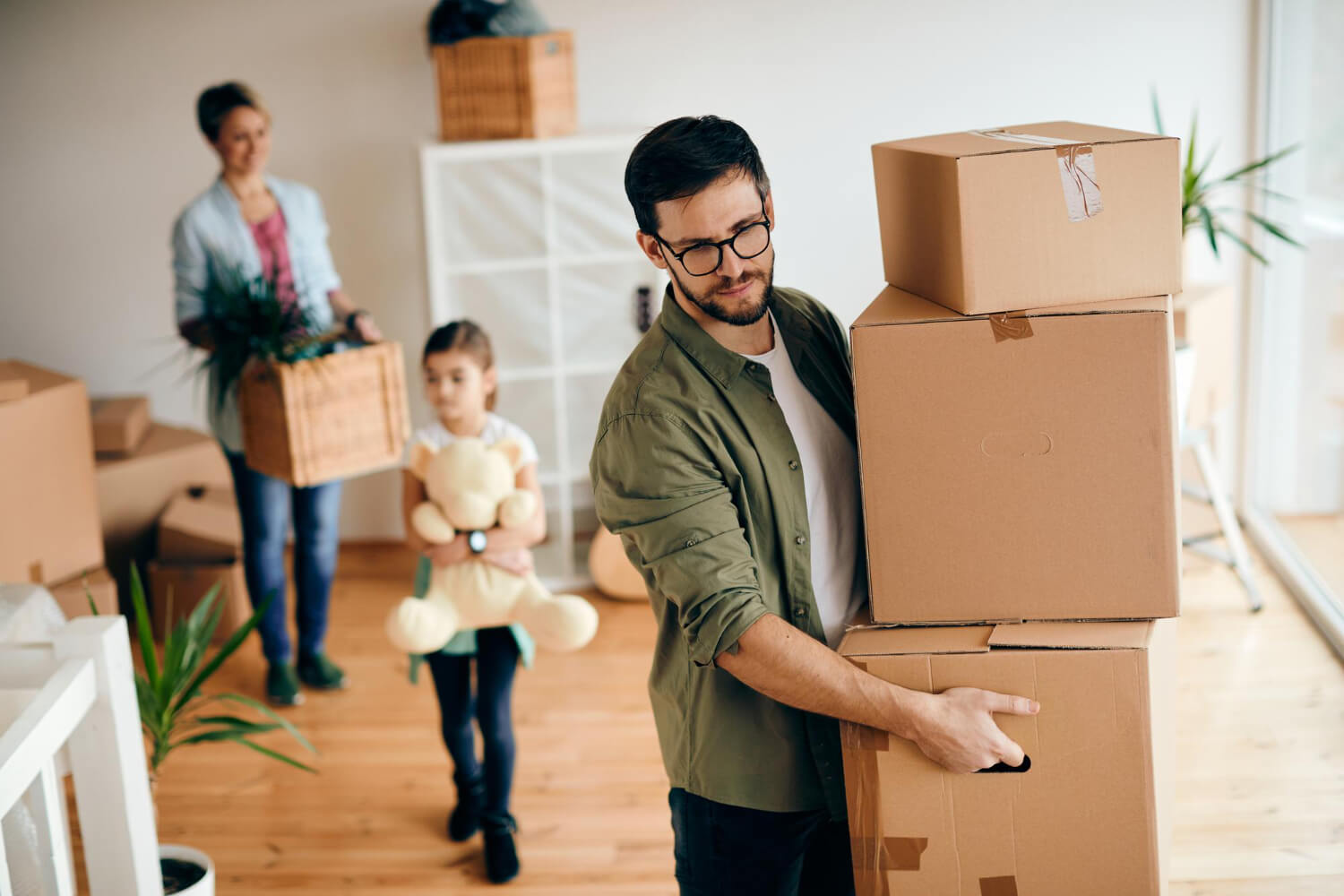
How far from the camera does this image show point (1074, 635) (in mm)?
1287

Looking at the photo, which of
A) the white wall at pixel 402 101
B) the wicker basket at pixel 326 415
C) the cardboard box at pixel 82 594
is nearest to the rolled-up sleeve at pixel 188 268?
the wicker basket at pixel 326 415

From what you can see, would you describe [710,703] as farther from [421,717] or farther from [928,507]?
[421,717]

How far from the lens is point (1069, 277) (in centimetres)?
128

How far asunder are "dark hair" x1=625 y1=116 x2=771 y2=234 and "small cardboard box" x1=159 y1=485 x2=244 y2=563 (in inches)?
101

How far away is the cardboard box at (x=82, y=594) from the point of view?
3.22 meters

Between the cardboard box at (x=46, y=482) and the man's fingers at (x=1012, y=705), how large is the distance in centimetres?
261

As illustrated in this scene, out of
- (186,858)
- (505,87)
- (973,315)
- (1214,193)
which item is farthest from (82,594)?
(1214,193)

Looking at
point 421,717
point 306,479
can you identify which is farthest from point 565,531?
point 306,479

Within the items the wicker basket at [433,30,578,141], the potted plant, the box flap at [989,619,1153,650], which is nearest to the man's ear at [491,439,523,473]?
the potted plant

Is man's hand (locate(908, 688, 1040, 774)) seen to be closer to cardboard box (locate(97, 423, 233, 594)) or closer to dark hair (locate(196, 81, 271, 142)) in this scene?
dark hair (locate(196, 81, 271, 142))

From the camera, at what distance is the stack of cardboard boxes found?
Result: 1.26 metres

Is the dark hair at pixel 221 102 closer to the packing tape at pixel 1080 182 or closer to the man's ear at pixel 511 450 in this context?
the man's ear at pixel 511 450

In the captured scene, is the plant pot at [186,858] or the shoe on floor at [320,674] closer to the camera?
the plant pot at [186,858]

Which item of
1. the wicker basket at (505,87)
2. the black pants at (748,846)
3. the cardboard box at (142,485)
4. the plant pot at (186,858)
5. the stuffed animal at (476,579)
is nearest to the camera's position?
the black pants at (748,846)
